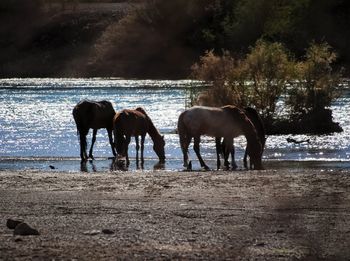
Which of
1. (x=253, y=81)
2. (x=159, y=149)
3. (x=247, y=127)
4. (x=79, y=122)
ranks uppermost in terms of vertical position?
(x=253, y=81)

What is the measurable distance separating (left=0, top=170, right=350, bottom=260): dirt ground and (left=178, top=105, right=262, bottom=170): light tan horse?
15.1ft

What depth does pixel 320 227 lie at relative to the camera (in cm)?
1153

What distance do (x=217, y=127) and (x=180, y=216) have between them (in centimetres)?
1075

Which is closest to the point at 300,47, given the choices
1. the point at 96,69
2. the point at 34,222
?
the point at 96,69

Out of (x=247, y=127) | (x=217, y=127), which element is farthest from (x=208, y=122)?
(x=247, y=127)

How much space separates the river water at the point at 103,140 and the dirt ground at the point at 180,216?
19.8 ft

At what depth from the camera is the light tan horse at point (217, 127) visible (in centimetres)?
2314

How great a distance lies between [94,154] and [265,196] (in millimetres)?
14252

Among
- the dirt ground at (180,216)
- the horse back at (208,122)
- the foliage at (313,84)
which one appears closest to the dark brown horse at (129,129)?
the horse back at (208,122)

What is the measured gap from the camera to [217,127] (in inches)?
915

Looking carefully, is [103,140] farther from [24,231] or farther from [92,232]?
[24,231]

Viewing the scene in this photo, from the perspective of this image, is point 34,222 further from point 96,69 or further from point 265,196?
point 96,69

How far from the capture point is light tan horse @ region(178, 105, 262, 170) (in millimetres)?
23141

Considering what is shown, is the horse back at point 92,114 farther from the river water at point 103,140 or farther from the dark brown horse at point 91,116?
the river water at point 103,140
